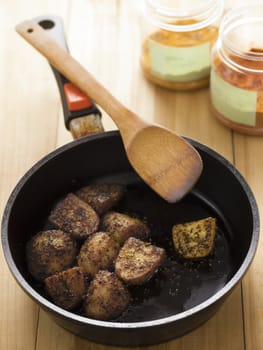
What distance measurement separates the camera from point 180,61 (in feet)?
5.36

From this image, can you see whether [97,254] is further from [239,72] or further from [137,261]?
[239,72]

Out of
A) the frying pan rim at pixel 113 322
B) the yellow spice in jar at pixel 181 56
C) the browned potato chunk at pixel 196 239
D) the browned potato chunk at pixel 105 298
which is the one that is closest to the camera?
the frying pan rim at pixel 113 322

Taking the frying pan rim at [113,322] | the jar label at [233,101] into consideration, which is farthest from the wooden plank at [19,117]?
the jar label at [233,101]

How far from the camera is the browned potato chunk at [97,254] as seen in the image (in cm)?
128

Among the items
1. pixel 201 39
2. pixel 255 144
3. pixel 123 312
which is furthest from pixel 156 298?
pixel 201 39

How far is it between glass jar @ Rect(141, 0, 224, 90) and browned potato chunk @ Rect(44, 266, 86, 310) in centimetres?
62

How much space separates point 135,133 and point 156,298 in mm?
318

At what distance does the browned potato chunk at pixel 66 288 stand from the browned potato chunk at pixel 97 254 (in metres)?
0.05

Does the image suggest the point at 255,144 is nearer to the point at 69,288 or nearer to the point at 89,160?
the point at 89,160

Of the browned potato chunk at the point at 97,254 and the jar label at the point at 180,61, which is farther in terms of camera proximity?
the jar label at the point at 180,61

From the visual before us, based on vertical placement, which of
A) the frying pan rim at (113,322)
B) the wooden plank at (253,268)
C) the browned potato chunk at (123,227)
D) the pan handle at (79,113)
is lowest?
the wooden plank at (253,268)

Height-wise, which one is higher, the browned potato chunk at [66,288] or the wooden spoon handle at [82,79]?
the wooden spoon handle at [82,79]

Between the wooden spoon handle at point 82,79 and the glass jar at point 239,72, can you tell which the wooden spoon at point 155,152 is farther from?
the glass jar at point 239,72

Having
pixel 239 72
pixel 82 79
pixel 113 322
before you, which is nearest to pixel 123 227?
pixel 113 322
